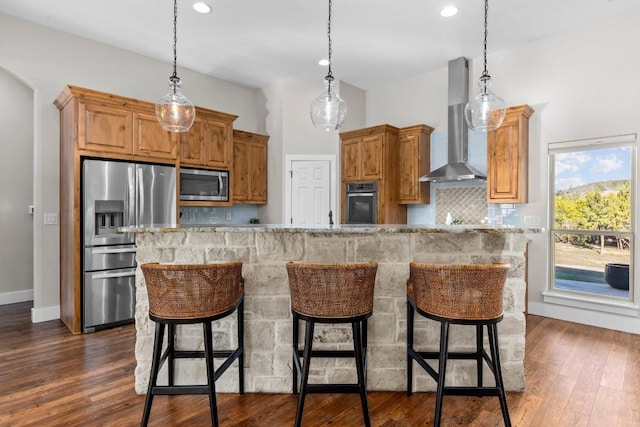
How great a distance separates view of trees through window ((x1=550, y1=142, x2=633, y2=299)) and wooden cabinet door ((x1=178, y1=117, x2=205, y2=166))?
4283mm

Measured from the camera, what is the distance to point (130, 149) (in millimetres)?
3859

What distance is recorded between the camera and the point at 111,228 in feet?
12.2

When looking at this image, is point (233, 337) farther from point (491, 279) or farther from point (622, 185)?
point (622, 185)

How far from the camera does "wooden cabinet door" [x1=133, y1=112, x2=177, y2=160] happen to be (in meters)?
3.91

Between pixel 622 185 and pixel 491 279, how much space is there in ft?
10.3

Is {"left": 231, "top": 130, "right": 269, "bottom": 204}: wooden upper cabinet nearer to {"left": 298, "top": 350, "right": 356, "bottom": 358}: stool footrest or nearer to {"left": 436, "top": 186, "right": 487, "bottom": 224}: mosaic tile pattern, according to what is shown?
{"left": 436, "top": 186, "right": 487, "bottom": 224}: mosaic tile pattern

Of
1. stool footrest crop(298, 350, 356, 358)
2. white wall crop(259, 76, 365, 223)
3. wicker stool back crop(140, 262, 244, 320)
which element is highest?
white wall crop(259, 76, 365, 223)

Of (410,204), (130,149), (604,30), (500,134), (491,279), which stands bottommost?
(491,279)

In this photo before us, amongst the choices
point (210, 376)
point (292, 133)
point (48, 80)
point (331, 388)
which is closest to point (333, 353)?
point (331, 388)

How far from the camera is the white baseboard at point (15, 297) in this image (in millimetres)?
4559

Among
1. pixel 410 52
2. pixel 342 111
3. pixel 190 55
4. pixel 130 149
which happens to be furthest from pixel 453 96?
pixel 130 149

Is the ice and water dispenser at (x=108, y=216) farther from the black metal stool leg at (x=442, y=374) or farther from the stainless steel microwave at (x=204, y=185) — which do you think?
the black metal stool leg at (x=442, y=374)

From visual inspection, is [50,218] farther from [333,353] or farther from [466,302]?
[466,302]

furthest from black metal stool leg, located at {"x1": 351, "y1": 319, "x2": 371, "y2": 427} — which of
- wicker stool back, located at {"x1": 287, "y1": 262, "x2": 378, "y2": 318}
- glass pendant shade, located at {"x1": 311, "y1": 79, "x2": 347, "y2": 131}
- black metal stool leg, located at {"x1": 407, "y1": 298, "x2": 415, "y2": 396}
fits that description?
glass pendant shade, located at {"x1": 311, "y1": 79, "x2": 347, "y2": 131}
